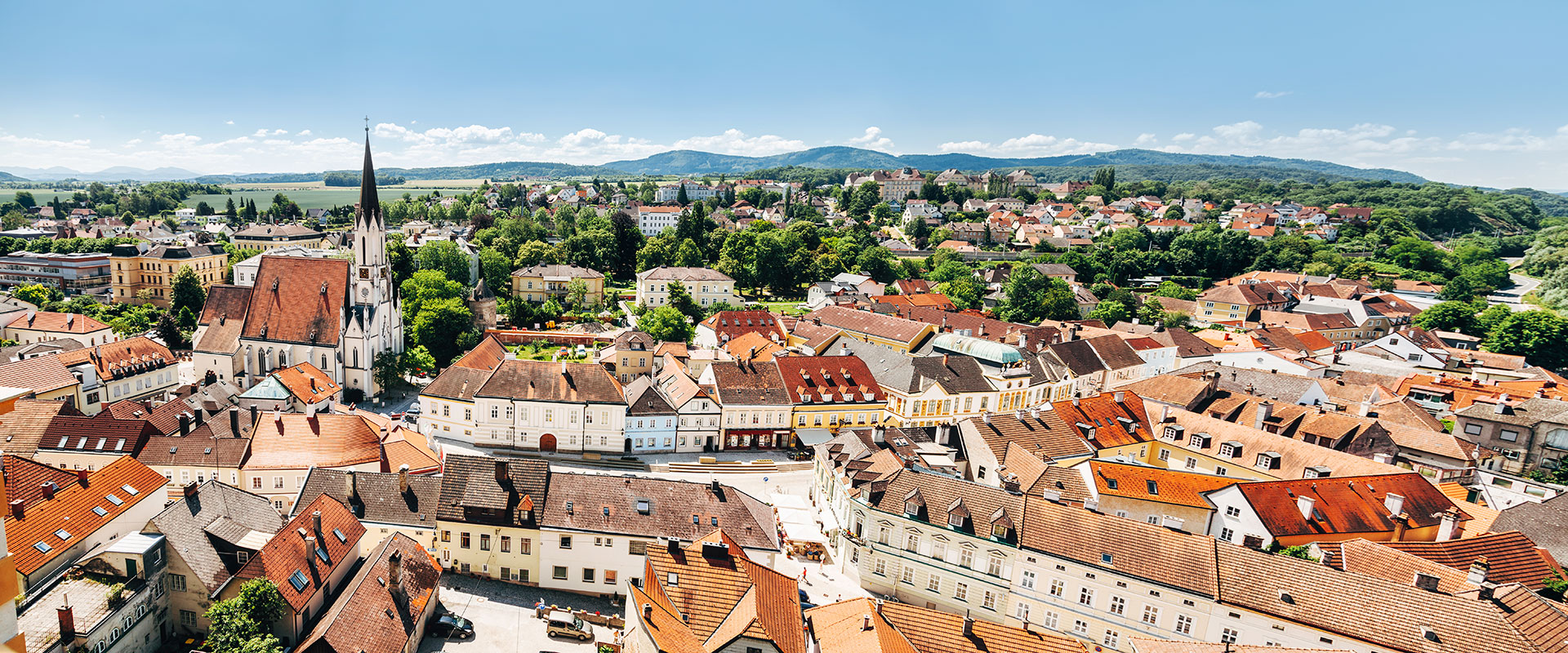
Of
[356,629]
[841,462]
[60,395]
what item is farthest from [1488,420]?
[60,395]

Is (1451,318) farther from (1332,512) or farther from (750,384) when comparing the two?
(750,384)

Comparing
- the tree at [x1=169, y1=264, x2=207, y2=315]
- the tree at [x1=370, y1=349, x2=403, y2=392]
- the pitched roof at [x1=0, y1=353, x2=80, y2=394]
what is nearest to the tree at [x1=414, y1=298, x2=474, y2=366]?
the tree at [x1=370, y1=349, x2=403, y2=392]

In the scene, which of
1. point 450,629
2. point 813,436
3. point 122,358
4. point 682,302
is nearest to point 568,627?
point 450,629

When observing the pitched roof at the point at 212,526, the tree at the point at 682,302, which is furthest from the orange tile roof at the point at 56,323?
the tree at the point at 682,302

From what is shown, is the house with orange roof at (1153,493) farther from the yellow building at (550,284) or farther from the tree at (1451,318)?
the tree at (1451,318)

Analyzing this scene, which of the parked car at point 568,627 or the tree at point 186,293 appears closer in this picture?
the parked car at point 568,627
